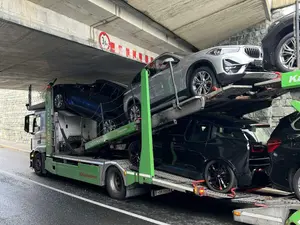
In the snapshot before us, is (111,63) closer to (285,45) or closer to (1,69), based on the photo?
(1,69)

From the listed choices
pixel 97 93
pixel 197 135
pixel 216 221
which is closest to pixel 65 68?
pixel 97 93

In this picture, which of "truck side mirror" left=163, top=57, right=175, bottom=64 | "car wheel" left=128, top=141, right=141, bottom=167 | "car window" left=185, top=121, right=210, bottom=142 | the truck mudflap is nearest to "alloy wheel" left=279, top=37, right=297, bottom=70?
"car window" left=185, top=121, right=210, bottom=142

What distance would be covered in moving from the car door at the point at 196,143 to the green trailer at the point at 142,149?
32 centimetres

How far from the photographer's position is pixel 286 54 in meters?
5.55

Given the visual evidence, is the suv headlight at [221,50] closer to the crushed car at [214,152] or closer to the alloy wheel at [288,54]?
the alloy wheel at [288,54]

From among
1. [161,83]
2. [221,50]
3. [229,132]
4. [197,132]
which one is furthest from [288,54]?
[161,83]

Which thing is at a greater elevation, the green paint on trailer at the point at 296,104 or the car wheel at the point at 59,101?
the car wheel at the point at 59,101

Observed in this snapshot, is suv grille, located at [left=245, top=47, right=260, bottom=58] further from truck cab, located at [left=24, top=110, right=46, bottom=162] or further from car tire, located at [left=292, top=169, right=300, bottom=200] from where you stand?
truck cab, located at [left=24, top=110, right=46, bottom=162]

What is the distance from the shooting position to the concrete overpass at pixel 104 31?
789 cm

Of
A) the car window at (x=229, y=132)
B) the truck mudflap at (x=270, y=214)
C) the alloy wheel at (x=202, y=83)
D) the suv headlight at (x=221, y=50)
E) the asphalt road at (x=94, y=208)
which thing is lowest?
the asphalt road at (x=94, y=208)

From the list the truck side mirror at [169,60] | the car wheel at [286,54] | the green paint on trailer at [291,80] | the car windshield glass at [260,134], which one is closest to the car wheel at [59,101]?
the truck side mirror at [169,60]

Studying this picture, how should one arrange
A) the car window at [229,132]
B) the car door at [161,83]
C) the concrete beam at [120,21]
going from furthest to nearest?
the concrete beam at [120,21] → the car door at [161,83] → the car window at [229,132]

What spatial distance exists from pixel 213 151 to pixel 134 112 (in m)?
2.78

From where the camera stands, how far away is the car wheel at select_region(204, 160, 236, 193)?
18.8 feet
